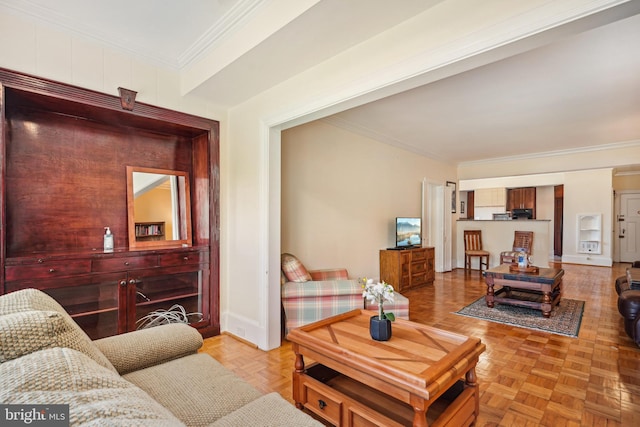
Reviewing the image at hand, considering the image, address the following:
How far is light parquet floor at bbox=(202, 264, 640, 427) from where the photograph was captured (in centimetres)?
197

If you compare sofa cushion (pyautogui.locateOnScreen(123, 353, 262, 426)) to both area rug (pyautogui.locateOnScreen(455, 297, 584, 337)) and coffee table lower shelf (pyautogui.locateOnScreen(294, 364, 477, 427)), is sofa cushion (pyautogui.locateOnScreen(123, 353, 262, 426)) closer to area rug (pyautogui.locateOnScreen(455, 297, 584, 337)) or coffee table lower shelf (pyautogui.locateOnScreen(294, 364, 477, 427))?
coffee table lower shelf (pyautogui.locateOnScreen(294, 364, 477, 427))

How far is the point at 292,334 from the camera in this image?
1.95 m

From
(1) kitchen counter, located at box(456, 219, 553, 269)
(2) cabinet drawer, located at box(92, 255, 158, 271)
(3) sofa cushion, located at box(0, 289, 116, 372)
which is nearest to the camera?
(3) sofa cushion, located at box(0, 289, 116, 372)

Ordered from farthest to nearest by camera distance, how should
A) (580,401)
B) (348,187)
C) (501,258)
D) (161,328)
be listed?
(501,258) < (348,187) < (580,401) < (161,328)

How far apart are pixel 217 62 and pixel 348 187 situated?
2519mm

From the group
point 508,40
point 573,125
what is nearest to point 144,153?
point 508,40

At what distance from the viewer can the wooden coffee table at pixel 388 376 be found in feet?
4.76

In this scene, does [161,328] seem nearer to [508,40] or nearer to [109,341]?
[109,341]

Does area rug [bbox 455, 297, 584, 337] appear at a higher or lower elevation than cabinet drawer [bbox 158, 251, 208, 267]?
lower

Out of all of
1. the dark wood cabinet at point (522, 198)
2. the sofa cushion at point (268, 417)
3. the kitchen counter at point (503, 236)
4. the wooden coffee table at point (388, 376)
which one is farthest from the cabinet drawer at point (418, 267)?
the dark wood cabinet at point (522, 198)

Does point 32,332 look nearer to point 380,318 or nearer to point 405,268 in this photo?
point 380,318

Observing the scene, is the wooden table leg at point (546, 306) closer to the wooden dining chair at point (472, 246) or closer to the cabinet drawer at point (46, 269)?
the wooden dining chair at point (472, 246)

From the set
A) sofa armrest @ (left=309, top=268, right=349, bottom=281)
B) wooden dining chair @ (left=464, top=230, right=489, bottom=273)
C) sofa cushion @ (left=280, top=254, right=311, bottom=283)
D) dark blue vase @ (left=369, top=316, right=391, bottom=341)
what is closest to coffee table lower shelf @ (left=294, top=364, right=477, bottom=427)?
dark blue vase @ (left=369, top=316, right=391, bottom=341)

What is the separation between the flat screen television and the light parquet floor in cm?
138
